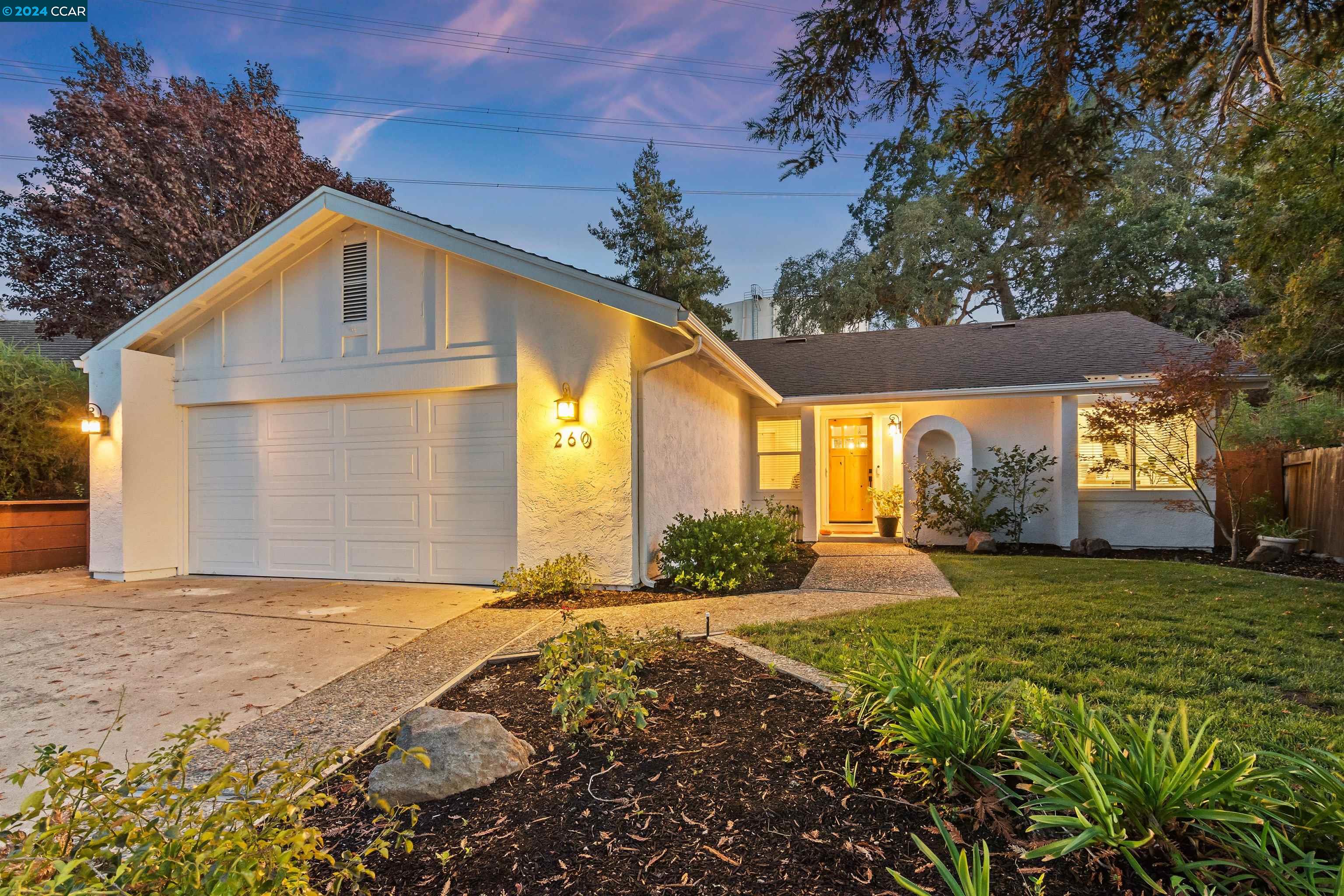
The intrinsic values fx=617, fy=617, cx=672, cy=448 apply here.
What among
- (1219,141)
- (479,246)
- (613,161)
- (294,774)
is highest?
(613,161)

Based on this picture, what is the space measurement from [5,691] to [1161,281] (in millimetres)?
24131

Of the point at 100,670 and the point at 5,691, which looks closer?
the point at 5,691

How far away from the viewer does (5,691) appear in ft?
12.1

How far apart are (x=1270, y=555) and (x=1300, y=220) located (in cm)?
506

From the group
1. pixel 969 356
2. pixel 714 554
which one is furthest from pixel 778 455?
pixel 714 554

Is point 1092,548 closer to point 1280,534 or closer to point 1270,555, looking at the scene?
point 1270,555

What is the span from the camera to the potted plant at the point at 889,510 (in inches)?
422

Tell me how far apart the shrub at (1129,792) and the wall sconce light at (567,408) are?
4.94 meters

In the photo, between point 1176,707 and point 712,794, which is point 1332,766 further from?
point 712,794

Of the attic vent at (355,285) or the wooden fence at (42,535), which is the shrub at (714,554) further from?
the wooden fence at (42,535)

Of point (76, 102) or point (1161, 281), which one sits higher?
point (76, 102)

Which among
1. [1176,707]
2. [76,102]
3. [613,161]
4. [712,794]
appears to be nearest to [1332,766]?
[1176,707]

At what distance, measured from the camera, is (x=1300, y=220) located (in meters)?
4.82

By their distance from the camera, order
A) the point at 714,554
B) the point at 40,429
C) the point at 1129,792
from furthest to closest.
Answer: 1. the point at 40,429
2. the point at 714,554
3. the point at 1129,792
